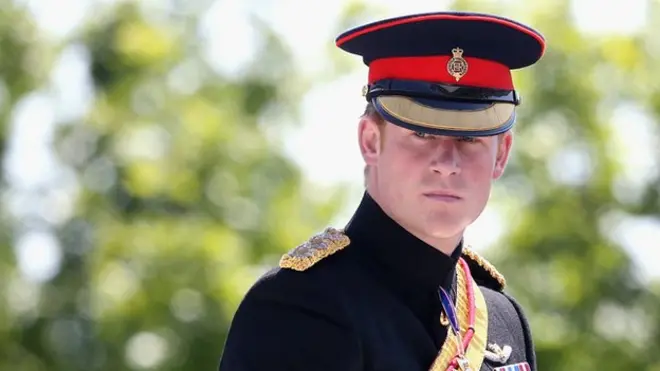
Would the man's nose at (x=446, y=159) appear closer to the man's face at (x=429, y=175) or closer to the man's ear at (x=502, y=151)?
the man's face at (x=429, y=175)

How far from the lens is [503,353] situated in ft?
14.1

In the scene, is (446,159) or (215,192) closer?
(446,159)

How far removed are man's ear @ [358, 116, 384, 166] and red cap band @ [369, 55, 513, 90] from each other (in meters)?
0.14

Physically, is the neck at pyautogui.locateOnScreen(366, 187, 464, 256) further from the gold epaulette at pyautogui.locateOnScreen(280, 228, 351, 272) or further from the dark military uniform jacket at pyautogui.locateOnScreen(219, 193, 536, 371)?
the gold epaulette at pyautogui.locateOnScreen(280, 228, 351, 272)

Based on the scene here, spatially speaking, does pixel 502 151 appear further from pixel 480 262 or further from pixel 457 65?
pixel 480 262

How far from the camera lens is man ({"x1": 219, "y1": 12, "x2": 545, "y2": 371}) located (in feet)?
12.5

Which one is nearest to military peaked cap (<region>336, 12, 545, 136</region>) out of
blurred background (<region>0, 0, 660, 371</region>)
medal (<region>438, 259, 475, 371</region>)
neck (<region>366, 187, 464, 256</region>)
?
neck (<region>366, 187, 464, 256</region>)

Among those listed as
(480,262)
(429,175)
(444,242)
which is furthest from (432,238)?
(480,262)

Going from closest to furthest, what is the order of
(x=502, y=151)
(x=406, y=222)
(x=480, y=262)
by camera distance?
1. (x=406, y=222)
2. (x=502, y=151)
3. (x=480, y=262)

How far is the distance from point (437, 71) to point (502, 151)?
0.30 metres

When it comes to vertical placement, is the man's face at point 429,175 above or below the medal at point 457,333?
above

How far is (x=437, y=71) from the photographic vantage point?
4.00 meters

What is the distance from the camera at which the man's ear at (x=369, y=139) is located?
397cm

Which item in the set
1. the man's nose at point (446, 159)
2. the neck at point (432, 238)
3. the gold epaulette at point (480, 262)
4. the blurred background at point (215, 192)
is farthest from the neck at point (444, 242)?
the blurred background at point (215, 192)
